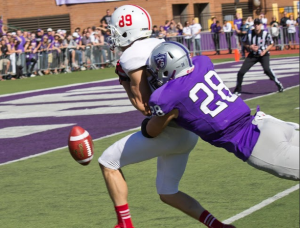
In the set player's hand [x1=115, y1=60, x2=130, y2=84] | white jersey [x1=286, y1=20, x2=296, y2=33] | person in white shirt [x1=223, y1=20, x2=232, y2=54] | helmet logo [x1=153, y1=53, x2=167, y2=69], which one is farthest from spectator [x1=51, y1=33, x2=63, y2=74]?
helmet logo [x1=153, y1=53, x2=167, y2=69]

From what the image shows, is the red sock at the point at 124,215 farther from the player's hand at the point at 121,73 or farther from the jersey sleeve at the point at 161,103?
the player's hand at the point at 121,73

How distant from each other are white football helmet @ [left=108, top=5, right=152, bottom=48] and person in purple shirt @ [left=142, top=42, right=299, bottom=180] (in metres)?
0.62

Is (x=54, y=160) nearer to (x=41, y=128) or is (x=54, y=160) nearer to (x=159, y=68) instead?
(x=41, y=128)

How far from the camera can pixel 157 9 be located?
135 feet

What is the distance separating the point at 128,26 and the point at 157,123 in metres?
1.01

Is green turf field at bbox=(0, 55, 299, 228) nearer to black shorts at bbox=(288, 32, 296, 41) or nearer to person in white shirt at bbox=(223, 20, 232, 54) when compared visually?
person in white shirt at bbox=(223, 20, 232, 54)

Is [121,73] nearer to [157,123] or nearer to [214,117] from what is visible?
[157,123]

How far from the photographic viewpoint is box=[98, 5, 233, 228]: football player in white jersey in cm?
539

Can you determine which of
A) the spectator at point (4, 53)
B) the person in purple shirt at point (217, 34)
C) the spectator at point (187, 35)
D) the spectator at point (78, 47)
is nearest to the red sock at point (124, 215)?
the spectator at point (4, 53)

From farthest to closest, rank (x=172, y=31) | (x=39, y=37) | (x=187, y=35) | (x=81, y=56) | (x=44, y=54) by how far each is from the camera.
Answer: (x=172, y=31), (x=187, y=35), (x=81, y=56), (x=39, y=37), (x=44, y=54)

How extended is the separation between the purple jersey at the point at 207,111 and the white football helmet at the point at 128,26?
0.83 meters

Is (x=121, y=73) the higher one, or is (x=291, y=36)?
(x=121, y=73)

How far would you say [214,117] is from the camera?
5016mm

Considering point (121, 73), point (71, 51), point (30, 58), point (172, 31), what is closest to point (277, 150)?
point (121, 73)
